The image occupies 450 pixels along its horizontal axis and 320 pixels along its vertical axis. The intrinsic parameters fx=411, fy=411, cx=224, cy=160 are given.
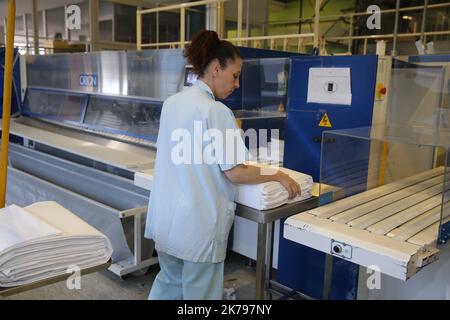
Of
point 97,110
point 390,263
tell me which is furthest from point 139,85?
point 390,263

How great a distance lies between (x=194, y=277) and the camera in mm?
1576

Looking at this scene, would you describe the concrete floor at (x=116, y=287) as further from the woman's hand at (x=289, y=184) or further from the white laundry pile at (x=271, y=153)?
the woman's hand at (x=289, y=184)

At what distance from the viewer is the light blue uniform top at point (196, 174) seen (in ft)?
4.69

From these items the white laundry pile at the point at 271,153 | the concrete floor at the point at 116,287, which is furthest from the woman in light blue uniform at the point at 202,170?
the concrete floor at the point at 116,287

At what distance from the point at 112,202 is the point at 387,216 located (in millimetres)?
1935

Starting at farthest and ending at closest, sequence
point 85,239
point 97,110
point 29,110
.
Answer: point 29,110 → point 97,110 → point 85,239

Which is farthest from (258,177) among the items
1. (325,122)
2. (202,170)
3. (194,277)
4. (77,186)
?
(77,186)

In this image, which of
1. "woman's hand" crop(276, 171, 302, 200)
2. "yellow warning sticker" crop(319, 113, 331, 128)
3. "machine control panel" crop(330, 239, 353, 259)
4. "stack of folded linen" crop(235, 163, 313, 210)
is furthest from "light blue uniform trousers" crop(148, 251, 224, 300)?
"yellow warning sticker" crop(319, 113, 331, 128)

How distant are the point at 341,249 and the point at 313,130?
0.99 m

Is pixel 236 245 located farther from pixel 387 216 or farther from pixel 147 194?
pixel 387 216

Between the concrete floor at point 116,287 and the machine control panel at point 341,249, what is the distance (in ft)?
4.35

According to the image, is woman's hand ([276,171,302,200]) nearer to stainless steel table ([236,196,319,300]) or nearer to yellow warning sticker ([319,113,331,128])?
stainless steel table ([236,196,319,300])
